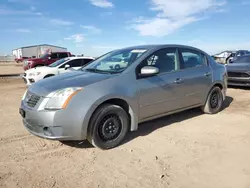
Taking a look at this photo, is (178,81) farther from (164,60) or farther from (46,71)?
(46,71)

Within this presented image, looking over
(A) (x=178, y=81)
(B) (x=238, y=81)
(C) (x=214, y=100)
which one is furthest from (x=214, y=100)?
(B) (x=238, y=81)

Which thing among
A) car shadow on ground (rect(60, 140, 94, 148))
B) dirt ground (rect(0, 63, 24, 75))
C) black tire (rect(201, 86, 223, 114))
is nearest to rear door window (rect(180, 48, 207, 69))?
black tire (rect(201, 86, 223, 114))

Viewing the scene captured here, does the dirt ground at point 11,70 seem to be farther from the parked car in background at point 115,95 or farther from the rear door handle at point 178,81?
the rear door handle at point 178,81

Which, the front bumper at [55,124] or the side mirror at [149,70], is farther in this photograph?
the side mirror at [149,70]

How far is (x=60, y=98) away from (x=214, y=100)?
153 inches

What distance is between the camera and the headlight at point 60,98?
3.45m

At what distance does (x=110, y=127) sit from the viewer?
387 centimetres

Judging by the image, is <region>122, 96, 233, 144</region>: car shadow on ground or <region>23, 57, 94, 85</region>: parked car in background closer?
<region>122, 96, 233, 144</region>: car shadow on ground

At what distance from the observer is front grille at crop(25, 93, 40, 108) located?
364 centimetres

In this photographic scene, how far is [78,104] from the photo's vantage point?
3.48 meters

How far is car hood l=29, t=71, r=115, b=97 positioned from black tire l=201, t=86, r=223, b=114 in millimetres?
2825

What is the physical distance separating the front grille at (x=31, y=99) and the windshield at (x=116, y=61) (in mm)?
1249

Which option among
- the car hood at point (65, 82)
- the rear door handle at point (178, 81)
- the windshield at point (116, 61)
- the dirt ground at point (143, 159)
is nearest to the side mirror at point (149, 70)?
the windshield at point (116, 61)

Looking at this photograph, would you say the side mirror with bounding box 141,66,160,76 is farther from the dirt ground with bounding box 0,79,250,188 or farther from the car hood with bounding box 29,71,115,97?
the dirt ground with bounding box 0,79,250,188
